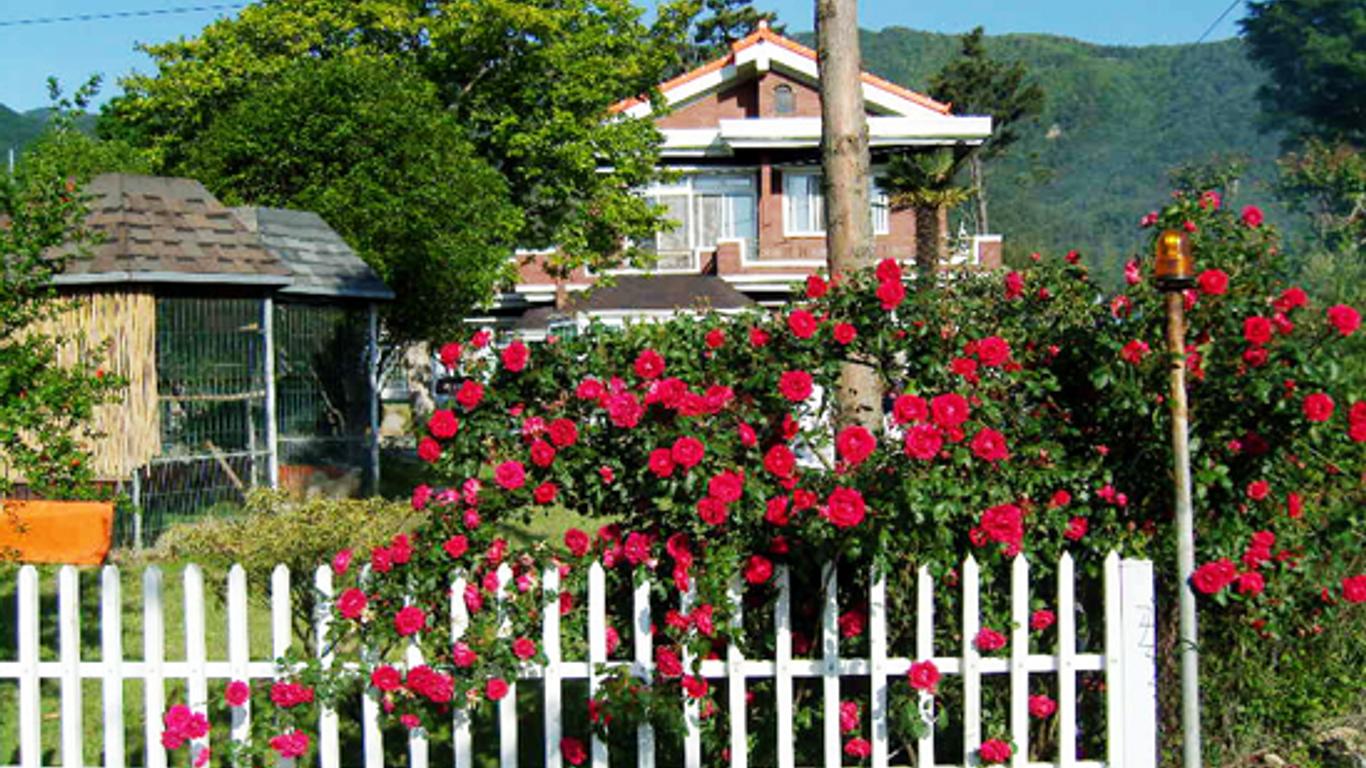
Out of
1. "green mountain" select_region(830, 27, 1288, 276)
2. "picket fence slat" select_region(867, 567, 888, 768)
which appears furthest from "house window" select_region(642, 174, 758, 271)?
"green mountain" select_region(830, 27, 1288, 276)

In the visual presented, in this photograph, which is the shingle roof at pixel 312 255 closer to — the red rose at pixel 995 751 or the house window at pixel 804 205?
the red rose at pixel 995 751

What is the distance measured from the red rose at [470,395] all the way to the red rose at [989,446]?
5.79ft

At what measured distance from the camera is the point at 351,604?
483cm

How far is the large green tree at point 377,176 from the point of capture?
1811 cm

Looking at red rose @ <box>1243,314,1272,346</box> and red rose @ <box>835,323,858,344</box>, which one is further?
red rose @ <box>835,323,858,344</box>

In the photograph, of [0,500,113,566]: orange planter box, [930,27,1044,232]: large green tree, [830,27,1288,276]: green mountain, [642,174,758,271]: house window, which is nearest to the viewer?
[0,500,113,566]: orange planter box

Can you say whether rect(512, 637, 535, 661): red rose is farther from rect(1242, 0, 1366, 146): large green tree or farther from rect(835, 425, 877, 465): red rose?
rect(1242, 0, 1366, 146): large green tree

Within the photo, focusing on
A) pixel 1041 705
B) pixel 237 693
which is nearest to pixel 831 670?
pixel 1041 705

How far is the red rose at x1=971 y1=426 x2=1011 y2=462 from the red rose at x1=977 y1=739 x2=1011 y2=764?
1000mm

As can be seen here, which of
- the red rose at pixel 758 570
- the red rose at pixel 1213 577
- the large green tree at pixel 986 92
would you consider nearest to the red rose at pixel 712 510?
the red rose at pixel 758 570

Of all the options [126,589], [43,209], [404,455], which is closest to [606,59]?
[404,455]

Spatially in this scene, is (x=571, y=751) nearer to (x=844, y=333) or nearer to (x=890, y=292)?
(x=844, y=333)

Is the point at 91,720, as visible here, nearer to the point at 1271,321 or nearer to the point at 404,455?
the point at 1271,321

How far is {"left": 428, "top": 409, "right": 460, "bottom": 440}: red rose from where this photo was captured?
5.04 m
